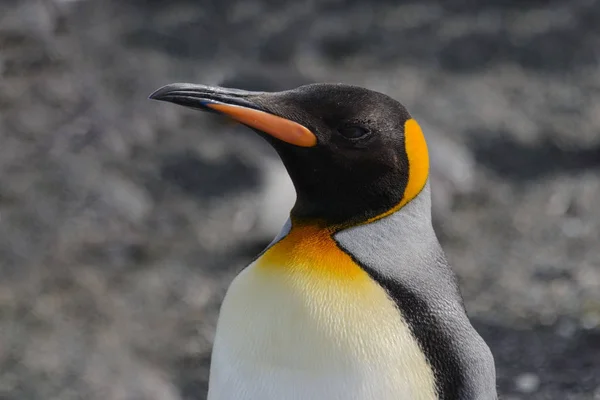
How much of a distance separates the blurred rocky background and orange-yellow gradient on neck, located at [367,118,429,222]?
149 cm

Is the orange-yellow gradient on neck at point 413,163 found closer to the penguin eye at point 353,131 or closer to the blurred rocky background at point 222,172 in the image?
the penguin eye at point 353,131

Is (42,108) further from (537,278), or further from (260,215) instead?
(537,278)

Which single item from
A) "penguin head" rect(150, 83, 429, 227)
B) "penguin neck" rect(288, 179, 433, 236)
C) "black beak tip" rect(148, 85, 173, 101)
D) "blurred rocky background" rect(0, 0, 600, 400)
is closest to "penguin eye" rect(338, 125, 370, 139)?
"penguin head" rect(150, 83, 429, 227)

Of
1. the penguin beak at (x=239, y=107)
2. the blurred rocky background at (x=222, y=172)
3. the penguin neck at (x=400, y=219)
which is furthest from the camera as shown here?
the blurred rocky background at (x=222, y=172)

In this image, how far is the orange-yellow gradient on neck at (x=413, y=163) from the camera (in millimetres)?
1230

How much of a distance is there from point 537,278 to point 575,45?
2.14 metres

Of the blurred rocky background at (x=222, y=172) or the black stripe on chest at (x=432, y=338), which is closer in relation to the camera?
the black stripe on chest at (x=432, y=338)

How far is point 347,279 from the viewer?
124cm

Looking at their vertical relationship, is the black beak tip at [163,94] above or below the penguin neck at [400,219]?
above

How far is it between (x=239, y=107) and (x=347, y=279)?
0.31 m

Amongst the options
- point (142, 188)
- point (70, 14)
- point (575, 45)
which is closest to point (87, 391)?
point (142, 188)

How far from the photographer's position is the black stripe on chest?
122cm

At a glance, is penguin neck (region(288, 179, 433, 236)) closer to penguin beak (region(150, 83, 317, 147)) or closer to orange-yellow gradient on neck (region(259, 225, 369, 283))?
orange-yellow gradient on neck (region(259, 225, 369, 283))

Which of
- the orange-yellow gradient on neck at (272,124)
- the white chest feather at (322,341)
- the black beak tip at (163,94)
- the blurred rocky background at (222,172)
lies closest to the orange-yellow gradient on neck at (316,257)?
the white chest feather at (322,341)
